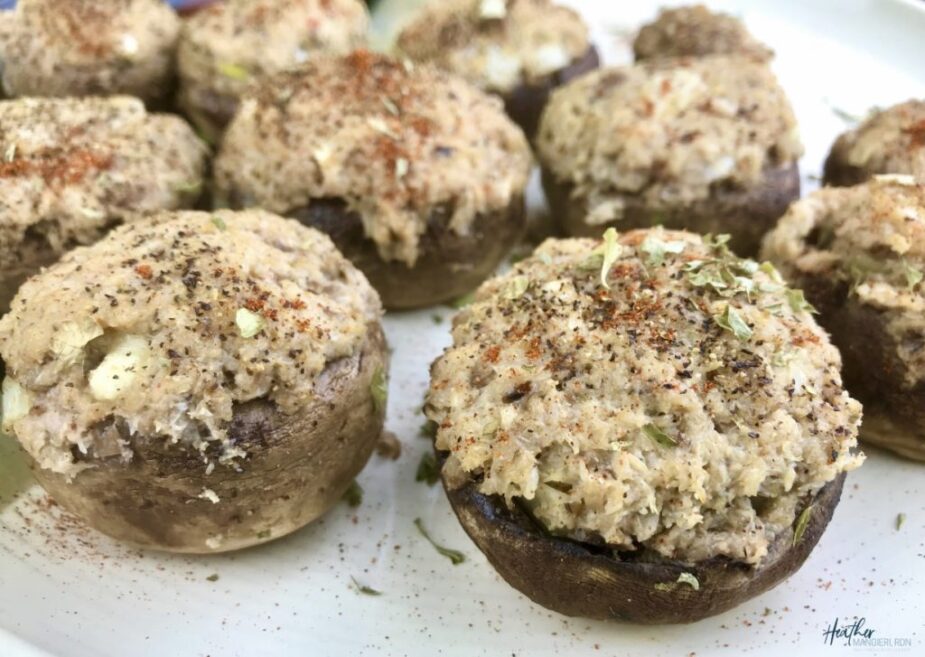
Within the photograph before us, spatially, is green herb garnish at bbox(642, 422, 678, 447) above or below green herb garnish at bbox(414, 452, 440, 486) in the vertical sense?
above

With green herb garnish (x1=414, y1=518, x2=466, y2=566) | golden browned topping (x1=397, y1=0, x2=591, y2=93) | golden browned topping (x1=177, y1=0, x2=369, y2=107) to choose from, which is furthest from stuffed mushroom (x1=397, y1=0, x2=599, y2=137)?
green herb garnish (x1=414, y1=518, x2=466, y2=566)

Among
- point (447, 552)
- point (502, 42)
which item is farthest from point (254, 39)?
point (447, 552)

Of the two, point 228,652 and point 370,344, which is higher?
point 370,344

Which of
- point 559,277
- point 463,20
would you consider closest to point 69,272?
point 559,277

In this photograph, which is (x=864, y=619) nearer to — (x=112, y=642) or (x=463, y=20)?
(x=112, y=642)

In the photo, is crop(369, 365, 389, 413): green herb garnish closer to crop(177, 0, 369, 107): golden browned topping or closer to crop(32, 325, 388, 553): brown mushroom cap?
crop(32, 325, 388, 553): brown mushroom cap

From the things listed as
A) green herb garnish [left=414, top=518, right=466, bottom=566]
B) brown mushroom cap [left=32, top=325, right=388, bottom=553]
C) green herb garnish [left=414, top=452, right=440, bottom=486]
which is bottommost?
green herb garnish [left=414, top=518, right=466, bottom=566]

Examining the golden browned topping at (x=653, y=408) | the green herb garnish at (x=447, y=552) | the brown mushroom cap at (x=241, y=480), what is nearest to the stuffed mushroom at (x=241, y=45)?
the brown mushroom cap at (x=241, y=480)
